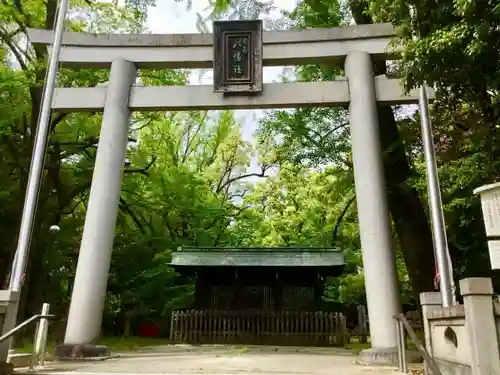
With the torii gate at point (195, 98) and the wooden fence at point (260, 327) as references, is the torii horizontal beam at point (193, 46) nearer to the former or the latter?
the torii gate at point (195, 98)

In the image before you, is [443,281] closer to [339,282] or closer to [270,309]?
[270,309]

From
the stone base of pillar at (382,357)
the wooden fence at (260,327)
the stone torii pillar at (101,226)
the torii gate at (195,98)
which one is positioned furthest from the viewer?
the wooden fence at (260,327)

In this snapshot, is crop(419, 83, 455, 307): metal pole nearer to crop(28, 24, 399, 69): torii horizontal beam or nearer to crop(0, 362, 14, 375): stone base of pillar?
crop(28, 24, 399, 69): torii horizontal beam

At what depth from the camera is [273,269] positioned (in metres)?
15.0

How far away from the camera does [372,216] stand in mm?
8266

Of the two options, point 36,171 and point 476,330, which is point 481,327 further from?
point 36,171

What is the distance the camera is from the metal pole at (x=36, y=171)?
23.0 ft

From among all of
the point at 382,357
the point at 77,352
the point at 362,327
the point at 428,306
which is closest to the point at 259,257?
the point at 362,327

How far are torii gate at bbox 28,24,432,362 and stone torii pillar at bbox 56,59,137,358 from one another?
2 cm

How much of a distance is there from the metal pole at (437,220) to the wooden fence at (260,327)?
24.6ft

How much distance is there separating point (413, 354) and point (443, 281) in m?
2.46

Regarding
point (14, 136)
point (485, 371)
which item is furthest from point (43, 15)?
point (485, 371)

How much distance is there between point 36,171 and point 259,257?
813cm

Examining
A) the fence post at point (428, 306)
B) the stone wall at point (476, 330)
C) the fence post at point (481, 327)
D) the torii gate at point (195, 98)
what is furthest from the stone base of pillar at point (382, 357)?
the fence post at point (481, 327)
